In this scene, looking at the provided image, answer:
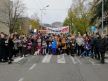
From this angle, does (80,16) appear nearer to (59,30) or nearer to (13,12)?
(13,12)

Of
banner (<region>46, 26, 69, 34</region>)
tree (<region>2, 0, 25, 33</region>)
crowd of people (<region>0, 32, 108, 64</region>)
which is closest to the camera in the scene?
crowd of people (<region>0, 32, 108, 64</region>)

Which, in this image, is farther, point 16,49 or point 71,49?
point 71,49

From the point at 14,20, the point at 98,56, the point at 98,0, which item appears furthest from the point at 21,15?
the point at 98,56

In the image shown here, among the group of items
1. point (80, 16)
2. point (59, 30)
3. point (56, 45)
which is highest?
point (80, 16)

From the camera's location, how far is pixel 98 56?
32.4 meters

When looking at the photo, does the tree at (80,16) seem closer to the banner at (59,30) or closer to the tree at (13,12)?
the tree at (13,12)

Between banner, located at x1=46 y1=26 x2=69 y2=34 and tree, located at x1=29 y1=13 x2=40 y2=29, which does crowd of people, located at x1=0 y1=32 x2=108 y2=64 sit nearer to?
banner, located at x1=46 y1=26 x2=69 y2=34

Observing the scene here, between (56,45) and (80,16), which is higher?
(80,16)

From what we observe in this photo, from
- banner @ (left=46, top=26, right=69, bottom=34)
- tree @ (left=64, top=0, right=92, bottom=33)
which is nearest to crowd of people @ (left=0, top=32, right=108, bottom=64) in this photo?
banner @ (left=46, top=26, right=69, bottom=34)

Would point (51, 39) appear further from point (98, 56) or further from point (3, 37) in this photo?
point (3, 37)

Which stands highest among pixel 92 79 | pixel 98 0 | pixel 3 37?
pixel 98 0

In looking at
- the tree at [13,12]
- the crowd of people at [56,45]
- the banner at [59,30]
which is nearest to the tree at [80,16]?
the tree at [13,12]

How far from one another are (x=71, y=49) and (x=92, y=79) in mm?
19239

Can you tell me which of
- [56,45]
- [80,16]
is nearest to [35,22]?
[80,16]
